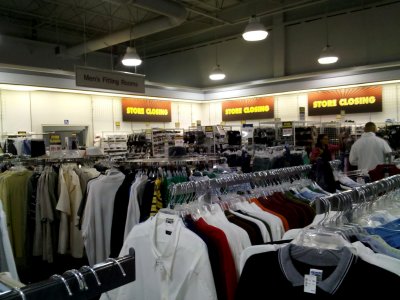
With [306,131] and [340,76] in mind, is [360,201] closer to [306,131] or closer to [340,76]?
[306,131]

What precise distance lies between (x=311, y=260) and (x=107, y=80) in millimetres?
5983

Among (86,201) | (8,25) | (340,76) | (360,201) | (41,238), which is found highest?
(8,25)

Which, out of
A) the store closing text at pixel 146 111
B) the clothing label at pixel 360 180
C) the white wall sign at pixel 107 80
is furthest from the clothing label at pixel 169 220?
the store closing text at pixel 146 111

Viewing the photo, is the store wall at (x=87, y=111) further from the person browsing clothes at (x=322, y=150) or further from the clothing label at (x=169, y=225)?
the clothing label at (x=169, y=225)

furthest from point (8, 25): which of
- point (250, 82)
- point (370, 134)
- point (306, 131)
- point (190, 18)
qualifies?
point (370, 134)

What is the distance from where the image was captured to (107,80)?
6664 mm

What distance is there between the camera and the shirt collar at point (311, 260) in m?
Result: 1.23

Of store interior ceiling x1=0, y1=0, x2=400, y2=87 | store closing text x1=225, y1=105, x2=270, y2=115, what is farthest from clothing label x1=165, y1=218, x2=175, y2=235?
store closing text x1=225, y1=105, x2=270, y2=115

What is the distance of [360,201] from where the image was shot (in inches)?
71.6

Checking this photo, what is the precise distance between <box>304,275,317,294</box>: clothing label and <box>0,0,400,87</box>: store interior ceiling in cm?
803

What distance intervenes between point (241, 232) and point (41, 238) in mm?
3178

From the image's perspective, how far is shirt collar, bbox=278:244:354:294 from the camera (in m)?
1.23

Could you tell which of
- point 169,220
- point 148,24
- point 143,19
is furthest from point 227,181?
point 143,19

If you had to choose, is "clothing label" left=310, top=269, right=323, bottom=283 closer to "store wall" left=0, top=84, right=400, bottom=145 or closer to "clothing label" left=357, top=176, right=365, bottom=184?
"clothing label" left=357, top=176, right=365, bottom=184
